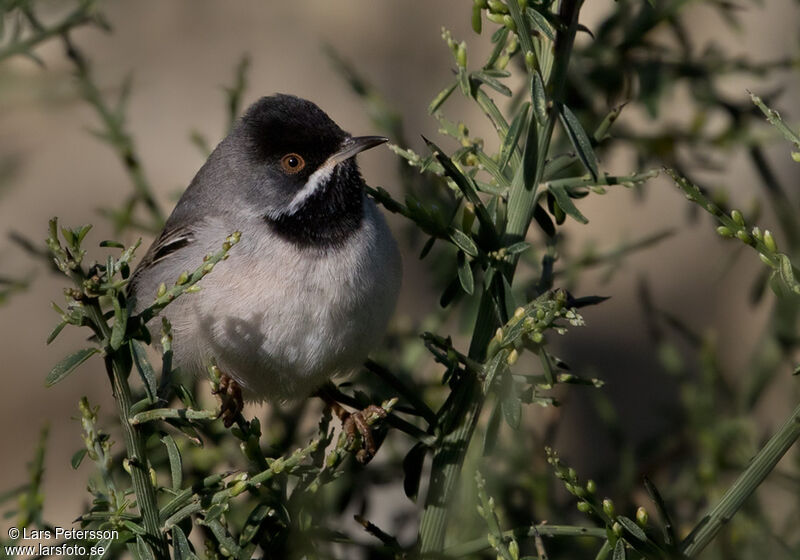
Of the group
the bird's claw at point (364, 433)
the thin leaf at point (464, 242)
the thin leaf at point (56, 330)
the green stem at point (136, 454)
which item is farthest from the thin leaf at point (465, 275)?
the thin leaf at point (56, 330)

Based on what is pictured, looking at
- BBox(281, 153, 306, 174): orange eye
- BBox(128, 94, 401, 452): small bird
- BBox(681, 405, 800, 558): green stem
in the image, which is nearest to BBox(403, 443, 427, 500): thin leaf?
BBox(128, 94, 401, 452): small bird

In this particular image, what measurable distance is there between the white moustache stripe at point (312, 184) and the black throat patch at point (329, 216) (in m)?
0.01

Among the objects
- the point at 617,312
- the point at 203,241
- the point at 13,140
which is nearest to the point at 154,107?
the point at 13,140

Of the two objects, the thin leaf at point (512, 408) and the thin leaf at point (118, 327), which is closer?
the thin leaf at point (118, 327)

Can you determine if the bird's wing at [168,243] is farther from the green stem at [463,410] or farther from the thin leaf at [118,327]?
the thin leaf at [118,327]

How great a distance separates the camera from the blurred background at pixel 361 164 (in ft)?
20.6

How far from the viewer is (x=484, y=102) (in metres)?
2.41

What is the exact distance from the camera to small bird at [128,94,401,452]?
3115 mm

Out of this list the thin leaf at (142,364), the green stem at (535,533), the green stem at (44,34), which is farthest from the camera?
the green stem at (44,34)

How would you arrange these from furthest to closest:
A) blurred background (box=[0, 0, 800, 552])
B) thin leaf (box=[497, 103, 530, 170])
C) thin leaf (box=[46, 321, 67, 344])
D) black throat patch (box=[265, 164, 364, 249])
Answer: blurred background (box=[0, 0, 800, 552]) < black throat patch (box=[265, 164, 364, 249]) < thin leaf (box=[497, 103, 530, 170]) < thin leaf (box=[46, 321, 67, 344])

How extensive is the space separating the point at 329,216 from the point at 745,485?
5.98 ft

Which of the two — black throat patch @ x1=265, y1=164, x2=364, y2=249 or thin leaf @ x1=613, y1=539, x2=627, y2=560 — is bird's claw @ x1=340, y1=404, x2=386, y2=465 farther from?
thin leaf @ x1=613, y1=539, x2=627, y2=560

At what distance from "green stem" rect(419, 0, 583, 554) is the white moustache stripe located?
111cm

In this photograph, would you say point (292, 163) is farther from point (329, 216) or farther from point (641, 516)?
point (641, 516)
